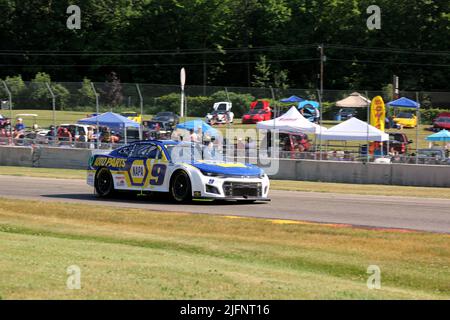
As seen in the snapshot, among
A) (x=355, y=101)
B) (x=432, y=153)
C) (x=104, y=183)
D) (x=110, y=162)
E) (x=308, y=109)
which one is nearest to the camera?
(x=110, y=162)

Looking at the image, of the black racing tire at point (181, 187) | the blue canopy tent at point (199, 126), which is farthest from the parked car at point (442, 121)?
the black racing tire at point (181, 187)

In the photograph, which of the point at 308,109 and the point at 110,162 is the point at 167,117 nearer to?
the point at 308,109

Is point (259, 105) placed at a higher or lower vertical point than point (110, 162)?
higher

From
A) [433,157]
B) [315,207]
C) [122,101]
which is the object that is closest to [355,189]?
[433,157]

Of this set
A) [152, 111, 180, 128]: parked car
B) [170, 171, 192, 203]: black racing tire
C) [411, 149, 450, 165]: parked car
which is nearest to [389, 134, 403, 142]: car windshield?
[411, 149, 450, 165]: parked car

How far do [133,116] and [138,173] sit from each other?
53.1 feet

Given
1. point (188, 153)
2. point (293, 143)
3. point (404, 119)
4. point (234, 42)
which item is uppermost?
point (234, 42)

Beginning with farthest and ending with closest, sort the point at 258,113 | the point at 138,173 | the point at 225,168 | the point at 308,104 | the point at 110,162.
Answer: the point at 308,104
the point at 258,113
the point at 110,162
the point at 138,173
the point at 225,168

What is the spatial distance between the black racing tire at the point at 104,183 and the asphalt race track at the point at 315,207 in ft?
0.92

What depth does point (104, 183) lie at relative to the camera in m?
18.3

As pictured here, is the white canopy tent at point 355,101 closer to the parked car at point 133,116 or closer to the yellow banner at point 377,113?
the yellow banner at point 377,113

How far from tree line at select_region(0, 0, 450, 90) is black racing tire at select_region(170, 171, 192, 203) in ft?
166
